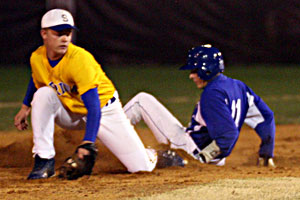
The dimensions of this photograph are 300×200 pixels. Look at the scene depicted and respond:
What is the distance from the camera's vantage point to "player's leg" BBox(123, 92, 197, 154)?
4391mm

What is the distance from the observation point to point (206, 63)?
4.14 m

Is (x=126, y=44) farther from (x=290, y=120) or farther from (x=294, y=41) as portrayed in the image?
(x=290, y=120)

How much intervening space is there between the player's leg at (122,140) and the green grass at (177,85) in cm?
258

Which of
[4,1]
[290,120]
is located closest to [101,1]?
[4,1]

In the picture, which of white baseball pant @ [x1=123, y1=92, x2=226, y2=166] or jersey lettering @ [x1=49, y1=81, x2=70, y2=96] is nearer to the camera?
jersey lettering @ [x1=49, y1=81, x2=70, y2=96]

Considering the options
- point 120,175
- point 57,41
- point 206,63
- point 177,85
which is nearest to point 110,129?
point 120,175

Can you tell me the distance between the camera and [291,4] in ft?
42.4

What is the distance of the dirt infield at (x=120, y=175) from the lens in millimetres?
3185

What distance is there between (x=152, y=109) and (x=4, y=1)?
340 inches

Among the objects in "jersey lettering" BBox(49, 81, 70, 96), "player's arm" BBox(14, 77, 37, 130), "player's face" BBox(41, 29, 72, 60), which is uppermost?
"player's face" BBox(41, 29, 72, 60)

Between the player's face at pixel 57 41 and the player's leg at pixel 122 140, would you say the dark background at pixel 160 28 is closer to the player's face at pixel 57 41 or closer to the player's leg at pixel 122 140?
the player's leg at pixel 122 140

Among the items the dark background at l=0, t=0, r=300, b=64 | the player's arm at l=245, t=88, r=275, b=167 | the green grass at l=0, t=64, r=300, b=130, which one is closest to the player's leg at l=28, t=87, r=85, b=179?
the player's arm at l=245, t=88, r=275, b=167

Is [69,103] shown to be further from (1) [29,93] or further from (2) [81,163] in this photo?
(2) [81,163]

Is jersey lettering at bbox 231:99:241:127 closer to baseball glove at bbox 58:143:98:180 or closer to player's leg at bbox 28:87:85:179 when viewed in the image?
baseball glove at bbox 58:143:98:180
